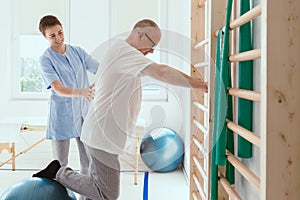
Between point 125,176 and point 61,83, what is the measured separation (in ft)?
4.21

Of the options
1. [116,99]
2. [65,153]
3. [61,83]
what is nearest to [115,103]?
[116,99]

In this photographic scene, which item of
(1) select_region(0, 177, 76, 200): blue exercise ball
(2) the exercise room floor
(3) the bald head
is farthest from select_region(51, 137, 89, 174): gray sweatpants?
(3) the bald head

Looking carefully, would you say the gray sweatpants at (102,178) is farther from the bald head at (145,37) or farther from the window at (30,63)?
the window at (30,63)

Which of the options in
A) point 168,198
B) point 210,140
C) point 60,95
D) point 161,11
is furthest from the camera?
point 161,11

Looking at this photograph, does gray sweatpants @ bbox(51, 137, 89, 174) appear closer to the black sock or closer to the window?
the black sock

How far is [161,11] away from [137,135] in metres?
2.76

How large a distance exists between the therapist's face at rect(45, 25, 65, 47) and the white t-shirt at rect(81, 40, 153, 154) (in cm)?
86

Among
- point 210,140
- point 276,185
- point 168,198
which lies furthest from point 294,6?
point 168,198

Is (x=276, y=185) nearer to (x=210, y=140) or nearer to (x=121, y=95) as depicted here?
(x=210, y=140)

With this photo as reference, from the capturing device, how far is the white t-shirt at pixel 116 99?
194 cm

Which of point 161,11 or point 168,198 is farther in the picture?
point 161,11

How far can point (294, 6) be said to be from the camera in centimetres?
100

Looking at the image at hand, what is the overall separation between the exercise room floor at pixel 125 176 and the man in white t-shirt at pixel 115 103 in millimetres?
336

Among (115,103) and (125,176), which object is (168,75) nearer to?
(115,103)
